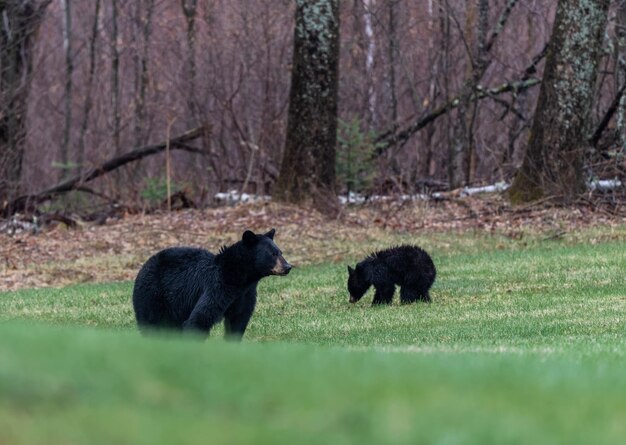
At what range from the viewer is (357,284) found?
52.6 ft

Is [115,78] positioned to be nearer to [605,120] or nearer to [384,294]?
[605,120]

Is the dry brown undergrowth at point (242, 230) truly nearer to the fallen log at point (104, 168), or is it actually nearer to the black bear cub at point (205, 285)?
the fallen log at point (104, 168)

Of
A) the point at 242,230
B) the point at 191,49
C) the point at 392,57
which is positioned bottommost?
the point at 242,230

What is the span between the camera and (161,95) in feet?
137

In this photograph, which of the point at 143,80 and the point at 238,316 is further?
the point at 143,80

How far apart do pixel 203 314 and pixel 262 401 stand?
236 inches

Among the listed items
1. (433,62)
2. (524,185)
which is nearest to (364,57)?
(433,62)

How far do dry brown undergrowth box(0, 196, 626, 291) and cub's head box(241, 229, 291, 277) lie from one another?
31.2 feet

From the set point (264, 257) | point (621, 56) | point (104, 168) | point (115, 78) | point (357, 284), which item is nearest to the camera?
point (264, 257)

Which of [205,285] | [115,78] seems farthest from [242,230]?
[115,78]

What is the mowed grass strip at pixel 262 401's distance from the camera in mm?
4641

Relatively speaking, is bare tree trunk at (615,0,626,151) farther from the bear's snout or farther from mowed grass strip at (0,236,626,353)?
the bear's snout

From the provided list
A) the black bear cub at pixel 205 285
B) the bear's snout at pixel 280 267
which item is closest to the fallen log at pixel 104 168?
the black bear cub at pixel 205 285

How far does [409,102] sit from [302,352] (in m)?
33.4
